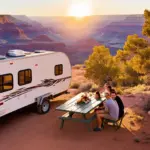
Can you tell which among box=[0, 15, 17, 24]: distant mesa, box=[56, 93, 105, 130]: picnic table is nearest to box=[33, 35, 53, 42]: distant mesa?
box=[0, 15, 17, 24]: distant mesa

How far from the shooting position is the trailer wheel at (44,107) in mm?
11422

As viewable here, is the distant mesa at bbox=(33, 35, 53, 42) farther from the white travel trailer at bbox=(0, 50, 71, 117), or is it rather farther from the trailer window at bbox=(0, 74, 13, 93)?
the trailer window at bbox=(0, 74, 13, 93)

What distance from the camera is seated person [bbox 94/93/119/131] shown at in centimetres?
891

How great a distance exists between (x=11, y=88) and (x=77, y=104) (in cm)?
231

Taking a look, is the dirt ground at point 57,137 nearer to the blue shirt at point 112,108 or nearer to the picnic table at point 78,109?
the picnic table at point 78,109

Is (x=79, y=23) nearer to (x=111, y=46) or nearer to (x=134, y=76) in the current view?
(x=111, y=46)

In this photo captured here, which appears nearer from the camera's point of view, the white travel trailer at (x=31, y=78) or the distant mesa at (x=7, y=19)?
the white travel trailer at (x=31, y=78)

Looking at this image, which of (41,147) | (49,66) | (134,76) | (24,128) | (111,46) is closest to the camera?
(41,147)

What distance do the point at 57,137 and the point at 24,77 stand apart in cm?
284

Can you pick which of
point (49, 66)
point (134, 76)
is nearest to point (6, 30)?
point (134, 76)

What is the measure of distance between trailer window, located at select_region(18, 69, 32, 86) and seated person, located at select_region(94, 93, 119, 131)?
309 cm

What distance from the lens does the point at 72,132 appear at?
9.22 meters

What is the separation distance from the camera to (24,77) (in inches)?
426

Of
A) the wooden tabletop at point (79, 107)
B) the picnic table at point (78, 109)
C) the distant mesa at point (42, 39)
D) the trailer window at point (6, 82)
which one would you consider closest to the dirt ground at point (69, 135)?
the picnic table at point (78, 109)
